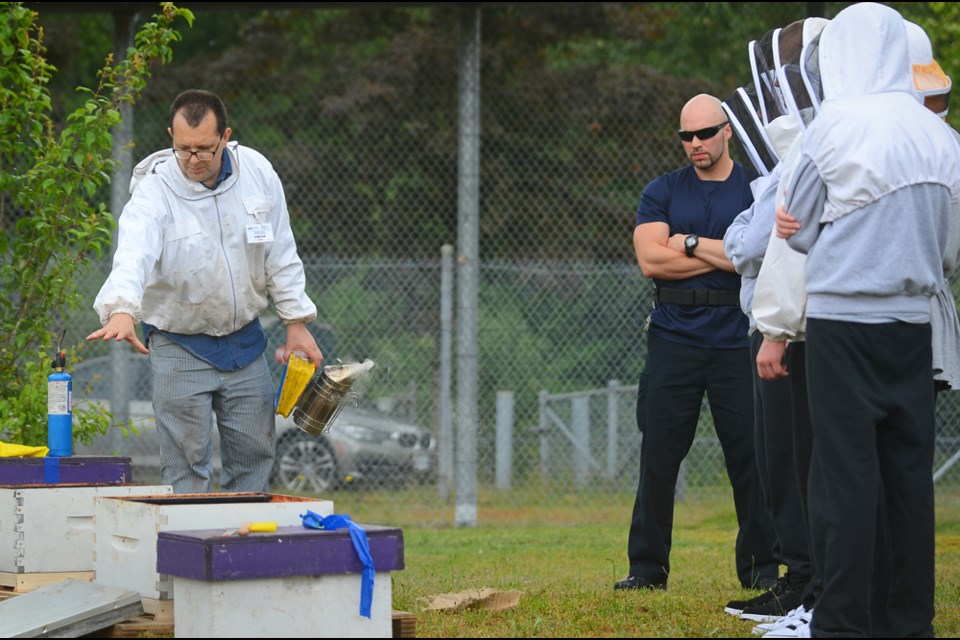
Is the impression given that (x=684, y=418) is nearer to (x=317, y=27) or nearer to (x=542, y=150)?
(x=542, y=150)

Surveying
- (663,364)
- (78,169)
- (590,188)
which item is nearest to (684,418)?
(663,364)

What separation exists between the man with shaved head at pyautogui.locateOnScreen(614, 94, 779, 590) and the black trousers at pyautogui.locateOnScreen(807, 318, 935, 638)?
1641 mm

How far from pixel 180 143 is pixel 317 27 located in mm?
Answer: 9793

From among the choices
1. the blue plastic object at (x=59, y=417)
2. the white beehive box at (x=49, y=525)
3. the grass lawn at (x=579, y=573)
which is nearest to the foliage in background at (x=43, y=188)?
the blue plastic object at (x=59, y=417)

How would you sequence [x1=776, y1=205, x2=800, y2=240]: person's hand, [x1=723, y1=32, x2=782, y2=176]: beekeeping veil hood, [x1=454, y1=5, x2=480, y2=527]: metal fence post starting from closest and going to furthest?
[x1=776, y1=205, x2=800, y2=240]: person's hand < [x1=723, y1=32, x2=782, y2=176]: beekeeping veil hood < [x1=454, y1=5, x2=480, y2=527]: metal fence post

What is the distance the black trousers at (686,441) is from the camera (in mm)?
5559

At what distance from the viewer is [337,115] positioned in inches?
488

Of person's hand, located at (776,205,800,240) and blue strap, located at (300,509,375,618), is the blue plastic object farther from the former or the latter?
person's hand, located at (776,205,800,240)

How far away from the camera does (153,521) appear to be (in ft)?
13.2

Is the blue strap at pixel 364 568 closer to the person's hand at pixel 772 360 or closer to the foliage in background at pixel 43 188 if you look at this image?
the person's hand at pixel 772 360

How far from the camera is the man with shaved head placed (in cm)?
554

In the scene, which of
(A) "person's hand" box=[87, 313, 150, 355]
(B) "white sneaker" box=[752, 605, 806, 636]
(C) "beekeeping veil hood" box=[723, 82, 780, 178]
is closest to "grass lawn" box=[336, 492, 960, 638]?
(B) "white sneaker" box=[752, 605, 806, 636]

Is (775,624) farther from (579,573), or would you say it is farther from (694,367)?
(579,573)

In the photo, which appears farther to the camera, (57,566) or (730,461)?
(730,461)
